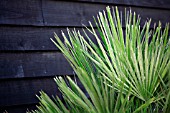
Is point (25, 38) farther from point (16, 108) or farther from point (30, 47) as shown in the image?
point (16, 108)

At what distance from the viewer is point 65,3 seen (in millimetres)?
1599

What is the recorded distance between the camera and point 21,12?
1.46 m

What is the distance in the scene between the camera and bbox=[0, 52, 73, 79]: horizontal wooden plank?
139cm

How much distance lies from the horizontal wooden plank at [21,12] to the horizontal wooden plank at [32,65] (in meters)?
0.16

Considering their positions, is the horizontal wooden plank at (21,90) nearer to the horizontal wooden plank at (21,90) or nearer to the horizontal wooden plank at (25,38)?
the horizontal wooden plank at (21,90)

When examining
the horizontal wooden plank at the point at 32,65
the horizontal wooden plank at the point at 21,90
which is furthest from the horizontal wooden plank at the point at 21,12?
the horizontal wooden plank at the point at 21,90

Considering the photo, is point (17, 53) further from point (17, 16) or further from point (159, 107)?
point (159, 107)

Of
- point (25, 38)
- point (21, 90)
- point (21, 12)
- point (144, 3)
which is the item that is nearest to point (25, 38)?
point (25, 38)

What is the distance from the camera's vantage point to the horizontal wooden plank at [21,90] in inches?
54.2

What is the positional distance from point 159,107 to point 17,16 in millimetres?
905

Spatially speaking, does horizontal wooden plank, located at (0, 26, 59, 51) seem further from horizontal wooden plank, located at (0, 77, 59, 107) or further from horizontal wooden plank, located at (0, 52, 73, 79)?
horizontal wooden plank, located at (0, 77, 59, 107)

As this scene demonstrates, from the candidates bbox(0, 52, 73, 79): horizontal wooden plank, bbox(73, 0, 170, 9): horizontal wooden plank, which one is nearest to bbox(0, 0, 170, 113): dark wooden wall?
bbox(0, 52, 73, 79): horizontal wooden plank

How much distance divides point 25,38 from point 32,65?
141 millimetres

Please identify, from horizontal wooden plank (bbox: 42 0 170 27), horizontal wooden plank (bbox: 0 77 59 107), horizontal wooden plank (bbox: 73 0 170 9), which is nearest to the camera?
horizontal wooden plank (bbox: 0 77 59 107)
